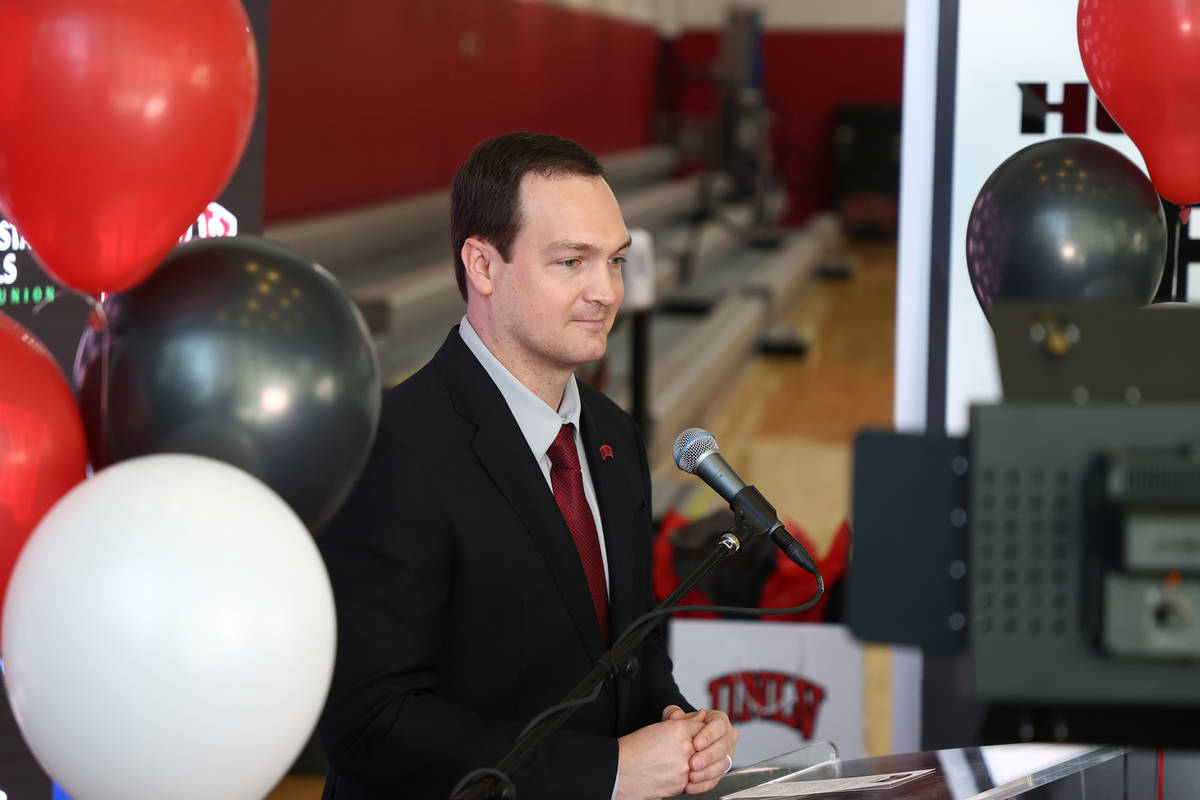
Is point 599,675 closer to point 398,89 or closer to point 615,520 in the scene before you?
point 615,520

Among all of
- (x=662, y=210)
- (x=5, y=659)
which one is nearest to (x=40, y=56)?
(x=5, y=659)

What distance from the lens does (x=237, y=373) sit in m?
1.35

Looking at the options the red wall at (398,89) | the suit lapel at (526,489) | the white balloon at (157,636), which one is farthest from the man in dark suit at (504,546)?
the red wall at (398,89)

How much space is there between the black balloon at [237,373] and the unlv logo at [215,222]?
881 mm

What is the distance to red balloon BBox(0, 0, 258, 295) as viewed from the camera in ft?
4.42

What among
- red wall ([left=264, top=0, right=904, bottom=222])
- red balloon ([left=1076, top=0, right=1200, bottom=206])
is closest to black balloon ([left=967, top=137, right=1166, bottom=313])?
red balloon ([left=1076, top=0, right=1200, bottom=206])

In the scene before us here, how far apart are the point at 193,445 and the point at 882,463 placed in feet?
2.28

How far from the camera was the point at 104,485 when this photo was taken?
1.23 m

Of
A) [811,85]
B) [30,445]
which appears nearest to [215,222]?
[30,445]

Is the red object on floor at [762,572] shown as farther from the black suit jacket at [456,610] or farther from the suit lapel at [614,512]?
the black suit jacket at [456,610]

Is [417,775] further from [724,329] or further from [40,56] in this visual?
[724,329]

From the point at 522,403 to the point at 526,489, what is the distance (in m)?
0.13

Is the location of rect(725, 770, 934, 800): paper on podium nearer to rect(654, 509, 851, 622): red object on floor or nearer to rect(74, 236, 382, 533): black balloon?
rect(74, 236, 382, 533): black balloon

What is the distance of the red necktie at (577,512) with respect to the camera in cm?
183
